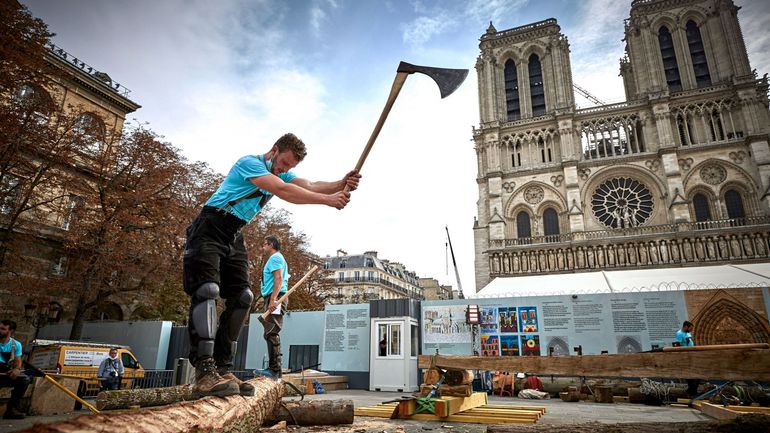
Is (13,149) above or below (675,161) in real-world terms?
below

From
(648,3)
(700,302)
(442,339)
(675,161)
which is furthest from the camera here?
(648,3)

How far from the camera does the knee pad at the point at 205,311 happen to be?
3.13m

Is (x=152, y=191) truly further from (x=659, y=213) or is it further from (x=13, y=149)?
(x=659, y=213)

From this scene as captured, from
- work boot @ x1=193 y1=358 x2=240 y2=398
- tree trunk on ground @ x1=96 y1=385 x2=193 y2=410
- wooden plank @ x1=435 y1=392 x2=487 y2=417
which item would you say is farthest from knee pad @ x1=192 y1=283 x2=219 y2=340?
wooden plank @ x1=435 y1=392 x2=487 y2=417

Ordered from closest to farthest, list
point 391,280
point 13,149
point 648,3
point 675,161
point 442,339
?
point 13,149 < point 442,339 < point 675,161 < point 648,3 < point 391,280

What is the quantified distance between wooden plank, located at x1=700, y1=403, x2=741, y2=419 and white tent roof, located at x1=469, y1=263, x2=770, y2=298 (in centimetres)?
1149

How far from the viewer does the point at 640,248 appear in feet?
101

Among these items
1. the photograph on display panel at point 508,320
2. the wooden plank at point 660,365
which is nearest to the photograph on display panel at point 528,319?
the photograph on display panel at point 508,320

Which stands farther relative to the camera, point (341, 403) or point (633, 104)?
point (633, 104)

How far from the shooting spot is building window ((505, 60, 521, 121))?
3964cm

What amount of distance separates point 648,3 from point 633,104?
33.6 ft

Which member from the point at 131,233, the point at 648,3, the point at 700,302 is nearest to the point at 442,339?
the point at 700,302

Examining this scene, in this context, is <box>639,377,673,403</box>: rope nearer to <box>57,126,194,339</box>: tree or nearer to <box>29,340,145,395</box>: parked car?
<box>29,340,145,395</box>: parked car

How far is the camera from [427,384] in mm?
6688
